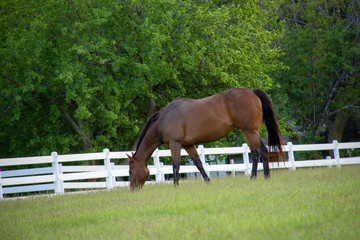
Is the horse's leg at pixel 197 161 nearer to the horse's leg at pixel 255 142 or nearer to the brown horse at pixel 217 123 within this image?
the brown horse at pixel 217 123

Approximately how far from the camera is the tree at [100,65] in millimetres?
16828

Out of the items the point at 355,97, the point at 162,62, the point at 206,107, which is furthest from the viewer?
the point at 355,97

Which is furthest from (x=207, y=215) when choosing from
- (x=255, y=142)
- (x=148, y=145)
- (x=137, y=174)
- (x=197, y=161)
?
(x=148, y=145)

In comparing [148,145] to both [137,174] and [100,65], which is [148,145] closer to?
[137,174]

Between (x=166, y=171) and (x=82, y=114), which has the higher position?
(x=82, y=114)

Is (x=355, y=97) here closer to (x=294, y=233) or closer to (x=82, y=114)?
(x=82, y=114)

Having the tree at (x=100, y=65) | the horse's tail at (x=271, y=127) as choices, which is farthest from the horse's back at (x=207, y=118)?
the tree at (x=100, y=65)

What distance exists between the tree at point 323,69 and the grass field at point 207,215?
774 inches

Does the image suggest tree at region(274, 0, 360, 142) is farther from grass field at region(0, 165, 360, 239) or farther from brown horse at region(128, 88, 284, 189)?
grass field at region(0, 165, 360, 239)

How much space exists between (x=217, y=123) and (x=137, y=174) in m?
2.17

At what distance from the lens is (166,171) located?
47.8ft

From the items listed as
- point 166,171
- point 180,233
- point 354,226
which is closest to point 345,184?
point 354,226

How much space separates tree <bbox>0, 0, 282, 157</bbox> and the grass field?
873cm

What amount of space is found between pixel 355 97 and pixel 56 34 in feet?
59.8
